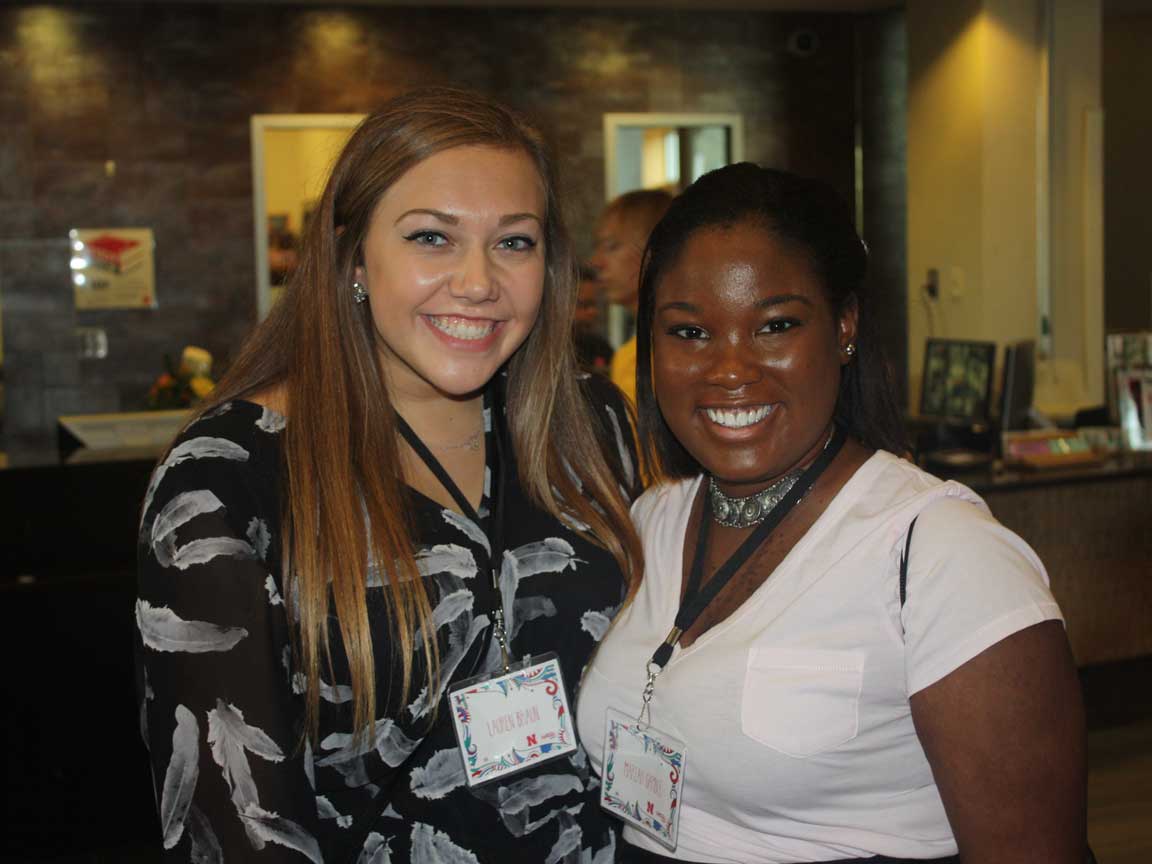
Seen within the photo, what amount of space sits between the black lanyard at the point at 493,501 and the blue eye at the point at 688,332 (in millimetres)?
378

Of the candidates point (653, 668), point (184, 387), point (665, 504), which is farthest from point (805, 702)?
point (184, 387)

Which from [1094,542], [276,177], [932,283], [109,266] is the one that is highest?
[276,177]

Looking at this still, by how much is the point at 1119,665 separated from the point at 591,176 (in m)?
4.73

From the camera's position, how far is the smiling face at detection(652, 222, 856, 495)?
141 cm

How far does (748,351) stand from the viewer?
1.42m

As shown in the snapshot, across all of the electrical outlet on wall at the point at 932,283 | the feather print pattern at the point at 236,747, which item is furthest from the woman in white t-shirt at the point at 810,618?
the electrical outlet on wall at the point at 932,283

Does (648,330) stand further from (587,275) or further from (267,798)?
(587,275)

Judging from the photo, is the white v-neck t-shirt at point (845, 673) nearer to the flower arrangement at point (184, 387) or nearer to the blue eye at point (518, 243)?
the blue eye at point (518, 243)

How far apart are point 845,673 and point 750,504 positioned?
0.30m

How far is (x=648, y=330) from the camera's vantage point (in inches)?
63.7

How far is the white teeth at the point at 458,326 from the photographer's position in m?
1.55

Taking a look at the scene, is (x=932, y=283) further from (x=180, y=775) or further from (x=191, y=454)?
(x=180, y=775)


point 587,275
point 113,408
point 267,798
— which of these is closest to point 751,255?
point 267,798

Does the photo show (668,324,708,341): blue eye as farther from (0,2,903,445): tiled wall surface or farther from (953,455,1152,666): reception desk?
(0,2,903,445): tiled wall surface
